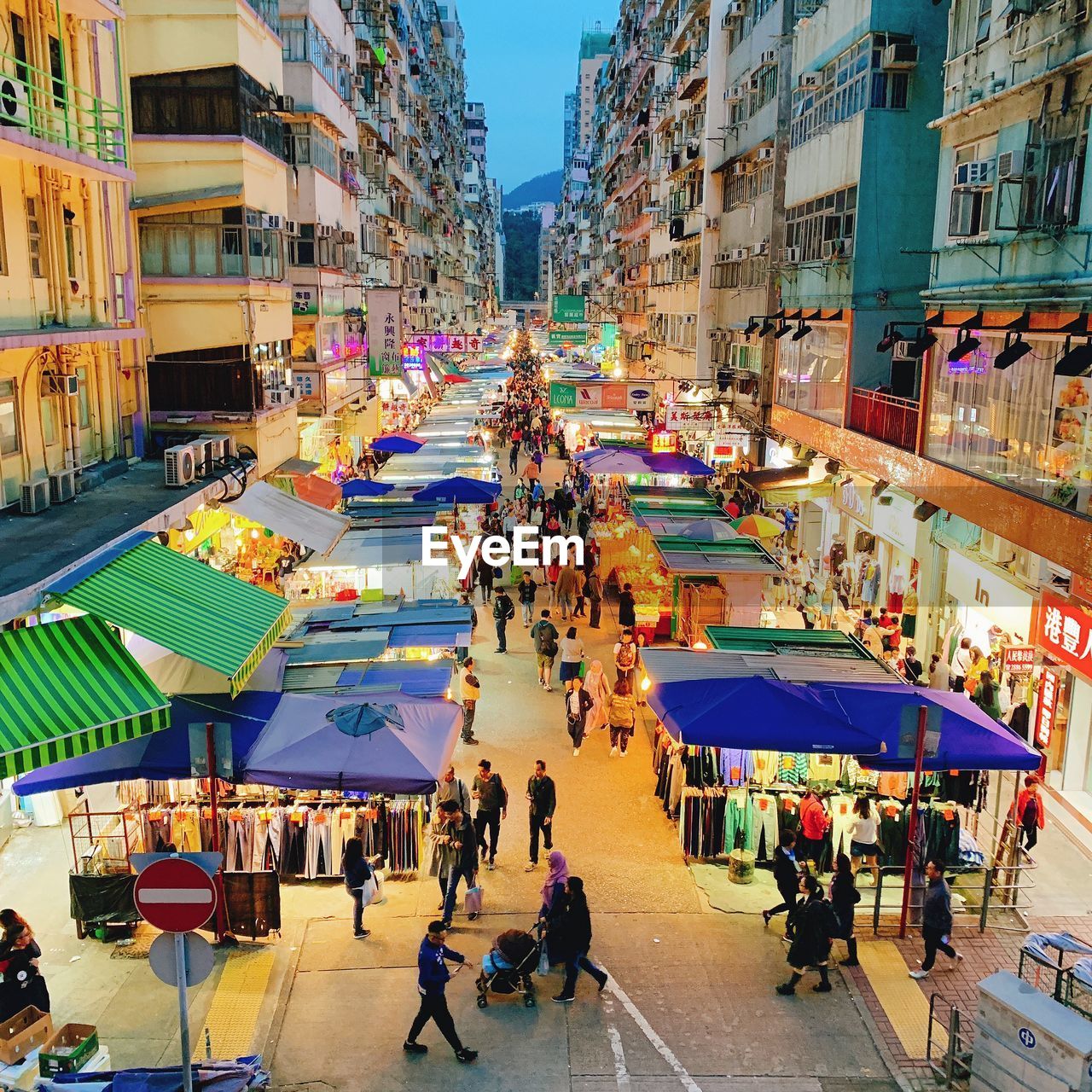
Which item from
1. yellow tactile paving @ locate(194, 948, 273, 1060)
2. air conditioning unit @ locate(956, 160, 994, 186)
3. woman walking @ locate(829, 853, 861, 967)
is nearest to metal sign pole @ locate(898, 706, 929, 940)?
woman walking @ locate(829, 853, 861, 967)

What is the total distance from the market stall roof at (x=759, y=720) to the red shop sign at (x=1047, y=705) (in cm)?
500

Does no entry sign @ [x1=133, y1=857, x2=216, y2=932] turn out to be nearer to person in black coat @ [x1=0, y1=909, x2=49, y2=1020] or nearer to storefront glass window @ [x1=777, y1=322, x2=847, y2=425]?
person in black coat @ [x1=0, y1=909, x2=49, y2=1020]

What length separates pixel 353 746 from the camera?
10469 millimetres

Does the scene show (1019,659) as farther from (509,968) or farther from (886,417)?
(509,968)

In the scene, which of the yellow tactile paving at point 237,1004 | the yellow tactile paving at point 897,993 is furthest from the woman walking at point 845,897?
the yellow tactile paving at point 237,1004

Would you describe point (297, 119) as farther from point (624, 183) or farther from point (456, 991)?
point (624, 183)

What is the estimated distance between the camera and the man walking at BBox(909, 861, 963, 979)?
10047 mm

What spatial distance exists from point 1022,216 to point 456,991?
38.9 feet

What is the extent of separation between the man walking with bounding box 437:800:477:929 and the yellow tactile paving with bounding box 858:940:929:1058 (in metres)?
4.12

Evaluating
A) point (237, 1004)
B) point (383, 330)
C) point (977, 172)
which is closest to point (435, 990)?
point (237, 1004)

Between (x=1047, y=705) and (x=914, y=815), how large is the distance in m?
5.43

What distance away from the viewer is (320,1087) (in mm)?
8383

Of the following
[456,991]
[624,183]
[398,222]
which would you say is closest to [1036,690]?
[456,991]

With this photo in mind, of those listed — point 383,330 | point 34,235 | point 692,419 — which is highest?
point 34,235
